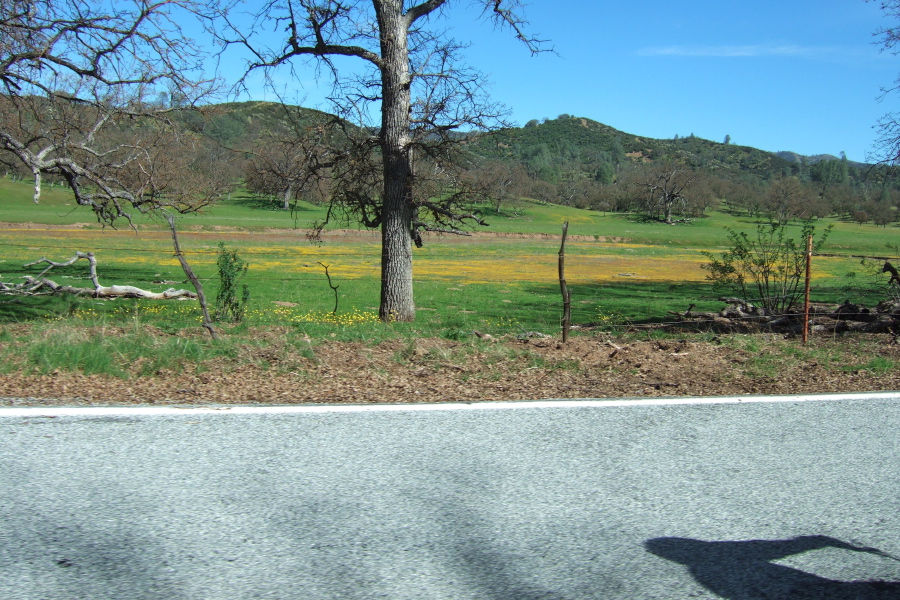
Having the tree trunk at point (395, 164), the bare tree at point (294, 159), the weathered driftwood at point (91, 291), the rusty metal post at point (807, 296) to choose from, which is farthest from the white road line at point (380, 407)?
the weathered driftwood at point (91, 291)

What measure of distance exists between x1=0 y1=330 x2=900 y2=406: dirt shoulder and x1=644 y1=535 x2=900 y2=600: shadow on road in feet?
10.7

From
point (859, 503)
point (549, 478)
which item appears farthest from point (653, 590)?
point (859, 503)

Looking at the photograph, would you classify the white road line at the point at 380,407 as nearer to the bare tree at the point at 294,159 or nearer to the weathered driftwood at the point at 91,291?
the bare tree at the point at 294,159

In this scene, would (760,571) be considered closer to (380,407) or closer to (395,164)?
(380,407)

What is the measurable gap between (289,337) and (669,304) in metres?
18.4

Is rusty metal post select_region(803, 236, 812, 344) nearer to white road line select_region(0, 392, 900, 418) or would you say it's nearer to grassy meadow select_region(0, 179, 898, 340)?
grassy meadow select_region(0, 179, 898, 340)

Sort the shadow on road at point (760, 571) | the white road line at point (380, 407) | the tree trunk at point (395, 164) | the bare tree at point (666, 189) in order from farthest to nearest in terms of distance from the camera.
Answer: the bare tree at point (666, 189)
the tree trunk at point (395, 164)
the white road line at point (380, 407)
the shadow on road at point (760, 571)

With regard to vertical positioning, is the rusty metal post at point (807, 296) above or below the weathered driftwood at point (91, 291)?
above

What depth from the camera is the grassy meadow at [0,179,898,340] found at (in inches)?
682

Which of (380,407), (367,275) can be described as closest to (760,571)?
(380,407)

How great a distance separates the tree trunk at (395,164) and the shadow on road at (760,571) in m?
11.7

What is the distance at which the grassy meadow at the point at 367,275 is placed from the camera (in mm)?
17312

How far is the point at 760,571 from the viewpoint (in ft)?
11.4

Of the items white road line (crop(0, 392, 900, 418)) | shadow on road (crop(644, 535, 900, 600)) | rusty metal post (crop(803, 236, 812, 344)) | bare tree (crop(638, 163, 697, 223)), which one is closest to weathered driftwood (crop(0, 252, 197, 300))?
white road line (crop(0, 392, 900, 418))
